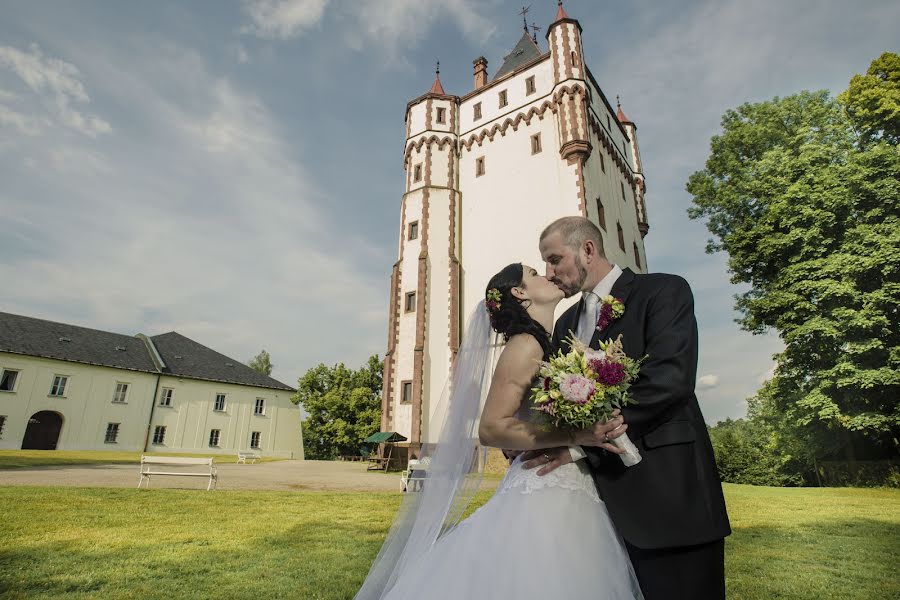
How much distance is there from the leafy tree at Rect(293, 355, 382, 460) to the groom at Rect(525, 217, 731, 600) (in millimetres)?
45544

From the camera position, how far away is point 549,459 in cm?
258

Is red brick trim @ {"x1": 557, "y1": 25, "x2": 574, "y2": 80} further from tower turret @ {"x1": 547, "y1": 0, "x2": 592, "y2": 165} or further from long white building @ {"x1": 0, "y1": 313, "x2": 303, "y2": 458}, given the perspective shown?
long white building @ {"x1": 0, "y1": 313, "x2": 303, "y2": 458}

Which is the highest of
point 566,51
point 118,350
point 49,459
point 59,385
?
point 566,51

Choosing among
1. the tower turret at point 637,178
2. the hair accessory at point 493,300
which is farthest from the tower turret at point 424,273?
the hair accessory at point 493,300

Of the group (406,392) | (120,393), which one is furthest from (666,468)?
(120,393)

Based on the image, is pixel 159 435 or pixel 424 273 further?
pixel 159 435

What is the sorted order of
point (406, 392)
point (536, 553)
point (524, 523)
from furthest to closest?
point (406, 392), point (524, 523), point (536, 553)

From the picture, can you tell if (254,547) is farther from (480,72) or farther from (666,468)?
(480,72)

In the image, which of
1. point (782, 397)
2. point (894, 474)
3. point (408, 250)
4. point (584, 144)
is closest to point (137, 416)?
point (408, 250)

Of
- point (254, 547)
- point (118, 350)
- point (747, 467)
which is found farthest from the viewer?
point (118, 350)

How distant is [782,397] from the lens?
63.2 ft

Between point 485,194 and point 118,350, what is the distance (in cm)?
3612

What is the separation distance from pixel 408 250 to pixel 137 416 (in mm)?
29257

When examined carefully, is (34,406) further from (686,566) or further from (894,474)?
(894,474)
